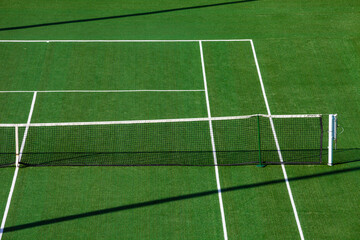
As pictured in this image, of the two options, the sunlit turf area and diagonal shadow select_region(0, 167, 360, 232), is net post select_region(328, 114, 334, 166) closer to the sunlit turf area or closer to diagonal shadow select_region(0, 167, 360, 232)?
the sunlit turf area

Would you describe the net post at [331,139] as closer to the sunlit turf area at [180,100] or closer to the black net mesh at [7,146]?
the sunlit turf area at [180,100]

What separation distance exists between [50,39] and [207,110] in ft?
28.9

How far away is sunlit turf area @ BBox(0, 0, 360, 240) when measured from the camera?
16.3 metres

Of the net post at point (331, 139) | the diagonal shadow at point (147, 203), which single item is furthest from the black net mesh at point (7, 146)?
the net post at point (331, 139)

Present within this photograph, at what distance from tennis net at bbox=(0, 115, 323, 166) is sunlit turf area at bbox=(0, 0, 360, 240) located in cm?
15

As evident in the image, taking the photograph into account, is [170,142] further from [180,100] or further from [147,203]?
[147,203]

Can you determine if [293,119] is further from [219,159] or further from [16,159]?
[16,159]

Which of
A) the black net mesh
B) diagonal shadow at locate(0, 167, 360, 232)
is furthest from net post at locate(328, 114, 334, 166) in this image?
the black net mesh

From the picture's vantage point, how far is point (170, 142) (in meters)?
19.1

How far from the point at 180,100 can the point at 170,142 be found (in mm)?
2817

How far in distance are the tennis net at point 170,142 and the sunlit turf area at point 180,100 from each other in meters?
0.15

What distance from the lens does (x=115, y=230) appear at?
1584 cm

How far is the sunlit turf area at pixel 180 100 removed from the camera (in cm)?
1627

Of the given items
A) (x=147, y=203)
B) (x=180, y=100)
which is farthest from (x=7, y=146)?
(x=180, y=100)
